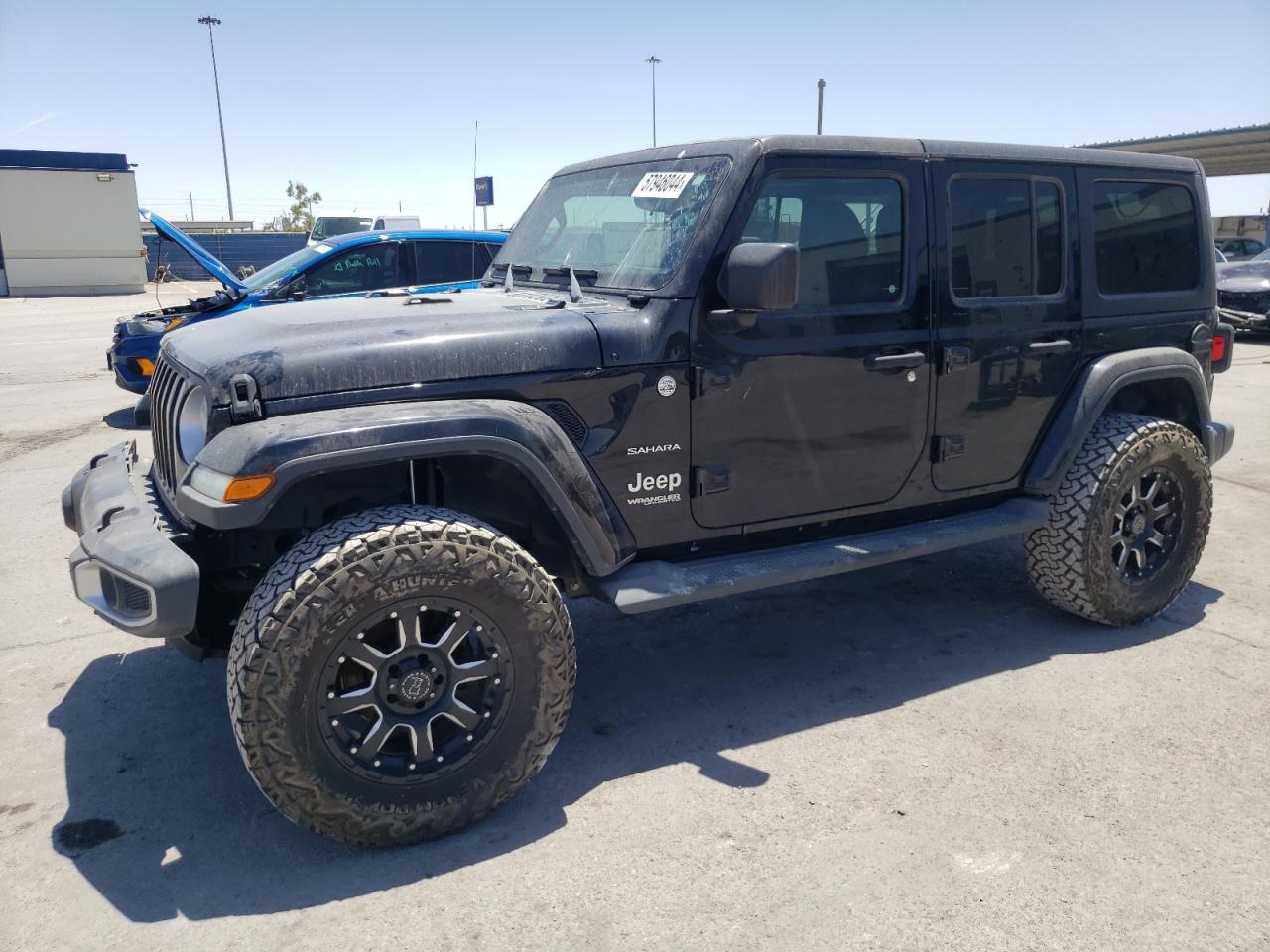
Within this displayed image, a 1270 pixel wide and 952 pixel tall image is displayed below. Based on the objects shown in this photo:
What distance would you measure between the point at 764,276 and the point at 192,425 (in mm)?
1823

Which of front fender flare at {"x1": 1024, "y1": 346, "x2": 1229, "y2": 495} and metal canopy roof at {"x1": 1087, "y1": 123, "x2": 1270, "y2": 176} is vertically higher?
metal canopy roof at {"x1": 1087, "y1": 123, "x2": 1270, "y2": 176}

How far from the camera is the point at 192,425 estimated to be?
3.01m

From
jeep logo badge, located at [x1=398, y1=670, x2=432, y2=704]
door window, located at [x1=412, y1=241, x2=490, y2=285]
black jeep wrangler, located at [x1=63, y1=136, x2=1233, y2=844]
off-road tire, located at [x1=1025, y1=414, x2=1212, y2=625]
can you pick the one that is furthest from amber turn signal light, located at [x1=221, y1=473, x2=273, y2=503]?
door window, located at [x1=412, y1=241, x2=490, y2=285]

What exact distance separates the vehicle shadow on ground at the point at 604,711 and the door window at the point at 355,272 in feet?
15.5

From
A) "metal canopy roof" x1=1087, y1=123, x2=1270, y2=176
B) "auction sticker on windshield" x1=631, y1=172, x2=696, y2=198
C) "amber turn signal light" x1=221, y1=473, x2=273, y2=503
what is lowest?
"amber turn signal light" x1=221, y1=473, x2=273, y2=503

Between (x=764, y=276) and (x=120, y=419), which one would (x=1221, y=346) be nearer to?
(x=764, y=276)

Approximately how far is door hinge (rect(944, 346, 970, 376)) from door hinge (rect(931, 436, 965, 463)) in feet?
0.87

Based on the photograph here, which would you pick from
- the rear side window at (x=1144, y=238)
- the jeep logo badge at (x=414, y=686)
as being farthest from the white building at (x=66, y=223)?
the jeep logo badge at (x=414, y=686)

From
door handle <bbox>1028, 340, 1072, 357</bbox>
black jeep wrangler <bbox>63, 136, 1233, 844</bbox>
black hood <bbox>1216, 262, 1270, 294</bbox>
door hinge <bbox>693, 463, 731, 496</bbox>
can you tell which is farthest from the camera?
black hood <bbox>1216, 262, 1270, 294</bbox>

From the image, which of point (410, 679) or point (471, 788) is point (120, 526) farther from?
point (471, 788)

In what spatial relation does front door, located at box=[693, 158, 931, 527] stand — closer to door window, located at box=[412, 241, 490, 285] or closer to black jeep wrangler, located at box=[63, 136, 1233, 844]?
black jeep wrangler, located at box=[63, 136, 1233, 844]

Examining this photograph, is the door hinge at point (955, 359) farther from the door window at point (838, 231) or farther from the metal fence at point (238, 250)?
the metal fence at point (238, 250)

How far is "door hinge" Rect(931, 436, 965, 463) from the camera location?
12.4 ft

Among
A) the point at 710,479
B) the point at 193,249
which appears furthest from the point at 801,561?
the point at 193,249
